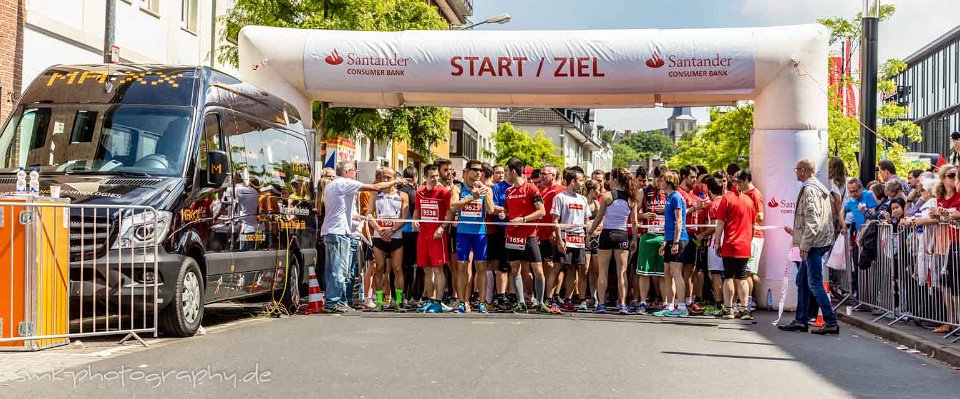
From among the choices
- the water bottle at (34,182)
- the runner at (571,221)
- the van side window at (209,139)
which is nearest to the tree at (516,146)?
the runner at (571,221)

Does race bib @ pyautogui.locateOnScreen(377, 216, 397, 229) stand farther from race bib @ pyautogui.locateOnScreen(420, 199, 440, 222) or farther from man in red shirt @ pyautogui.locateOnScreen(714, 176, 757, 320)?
man in red shirt @ pyautogui.locateOnScreen(714, 176, 757, 320)

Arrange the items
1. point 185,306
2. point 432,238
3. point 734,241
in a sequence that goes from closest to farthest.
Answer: point 185,306 → point 734,241 → point 432,238

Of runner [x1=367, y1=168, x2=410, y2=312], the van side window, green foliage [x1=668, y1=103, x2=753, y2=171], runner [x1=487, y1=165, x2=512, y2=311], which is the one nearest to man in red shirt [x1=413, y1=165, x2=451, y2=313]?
runner [x1=367, y1=168, x2=410, y2=312]

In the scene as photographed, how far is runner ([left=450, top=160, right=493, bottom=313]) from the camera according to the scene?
14.0m

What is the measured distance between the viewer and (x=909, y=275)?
1261 centimetres

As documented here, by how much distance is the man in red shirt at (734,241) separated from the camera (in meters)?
13.6

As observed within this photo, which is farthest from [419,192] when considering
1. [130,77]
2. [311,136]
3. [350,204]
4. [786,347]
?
[786,347]

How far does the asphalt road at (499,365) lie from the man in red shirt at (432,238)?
2.01m

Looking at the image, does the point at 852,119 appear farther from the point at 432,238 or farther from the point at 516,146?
the point at 516,146

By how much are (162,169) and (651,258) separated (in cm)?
669

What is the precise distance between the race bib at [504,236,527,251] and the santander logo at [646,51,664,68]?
2753 millimetres

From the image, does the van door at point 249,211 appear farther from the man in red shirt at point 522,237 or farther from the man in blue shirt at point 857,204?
the man in blue shirt at point 857,204

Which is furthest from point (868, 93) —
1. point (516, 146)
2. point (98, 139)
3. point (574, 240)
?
point (516, 146)

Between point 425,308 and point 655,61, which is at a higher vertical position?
point 655,61
